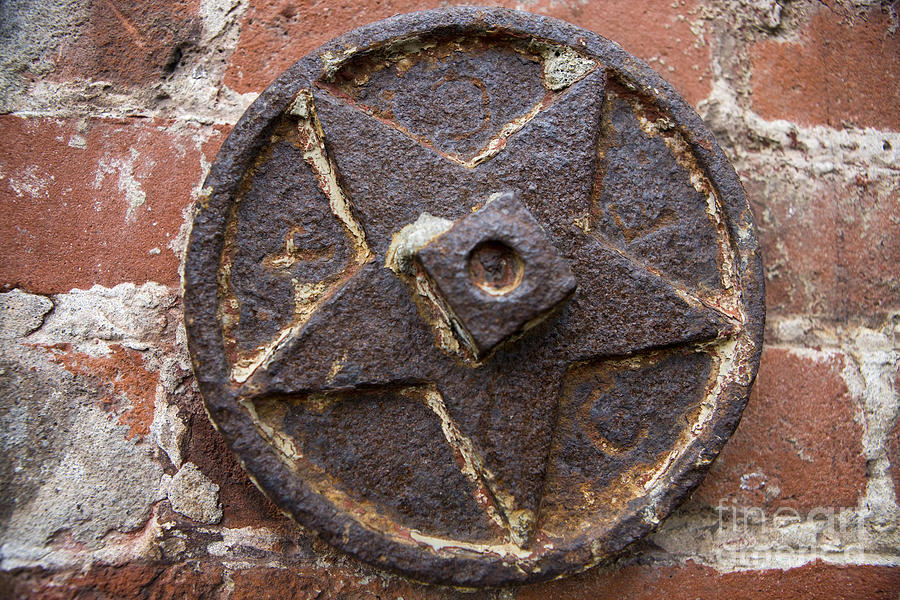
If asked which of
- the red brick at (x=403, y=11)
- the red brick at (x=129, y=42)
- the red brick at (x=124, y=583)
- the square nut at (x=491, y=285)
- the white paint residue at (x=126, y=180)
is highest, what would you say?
the red brick at (x=129, y=42)

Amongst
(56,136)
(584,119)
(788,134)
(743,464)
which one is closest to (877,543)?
(743,464)

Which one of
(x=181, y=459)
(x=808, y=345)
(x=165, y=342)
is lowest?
(x=808, y=345)

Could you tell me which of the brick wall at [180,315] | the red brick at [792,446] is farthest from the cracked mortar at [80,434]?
the red brick at [792,446]

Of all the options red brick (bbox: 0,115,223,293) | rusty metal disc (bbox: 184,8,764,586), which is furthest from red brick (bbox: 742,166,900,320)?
red brick (bbox: 0,115,223,293)

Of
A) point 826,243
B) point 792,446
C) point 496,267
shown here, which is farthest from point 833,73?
point 496,267

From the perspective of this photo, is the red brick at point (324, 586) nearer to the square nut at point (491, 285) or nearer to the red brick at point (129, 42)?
the square nut at point (491, 285)

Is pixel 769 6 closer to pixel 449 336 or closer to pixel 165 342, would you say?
pixel 449 336
